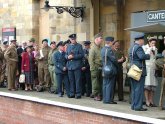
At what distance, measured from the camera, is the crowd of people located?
11180mm

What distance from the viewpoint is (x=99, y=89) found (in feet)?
43.2

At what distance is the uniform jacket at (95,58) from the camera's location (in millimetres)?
12890

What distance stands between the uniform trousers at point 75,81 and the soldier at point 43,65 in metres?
2.28

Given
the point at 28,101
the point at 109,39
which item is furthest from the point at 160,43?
the point at 28,101

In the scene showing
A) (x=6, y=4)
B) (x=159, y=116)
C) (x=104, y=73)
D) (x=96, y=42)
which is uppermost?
(x=6, y=4)

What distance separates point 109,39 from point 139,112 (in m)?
2.24

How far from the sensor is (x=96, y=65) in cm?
1300

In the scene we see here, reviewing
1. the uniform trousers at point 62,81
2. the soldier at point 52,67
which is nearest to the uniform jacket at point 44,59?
the soldier at point 52,67

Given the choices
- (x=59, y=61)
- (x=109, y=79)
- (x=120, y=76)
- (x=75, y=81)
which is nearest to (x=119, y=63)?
(x=120, y=76)

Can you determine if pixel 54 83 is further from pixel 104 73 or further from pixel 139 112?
pixel 139 112

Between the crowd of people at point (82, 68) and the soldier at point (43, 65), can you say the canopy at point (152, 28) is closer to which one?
the crowd of people at point (82, 68)

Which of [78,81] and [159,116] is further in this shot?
[78,81]

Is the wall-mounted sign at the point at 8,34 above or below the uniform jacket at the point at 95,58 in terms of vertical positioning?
above

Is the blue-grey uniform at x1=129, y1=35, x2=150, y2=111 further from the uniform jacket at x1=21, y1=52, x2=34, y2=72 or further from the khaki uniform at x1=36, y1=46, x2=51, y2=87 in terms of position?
the uniform jacket at x1=21, y1=52, x2=34, y2=72
